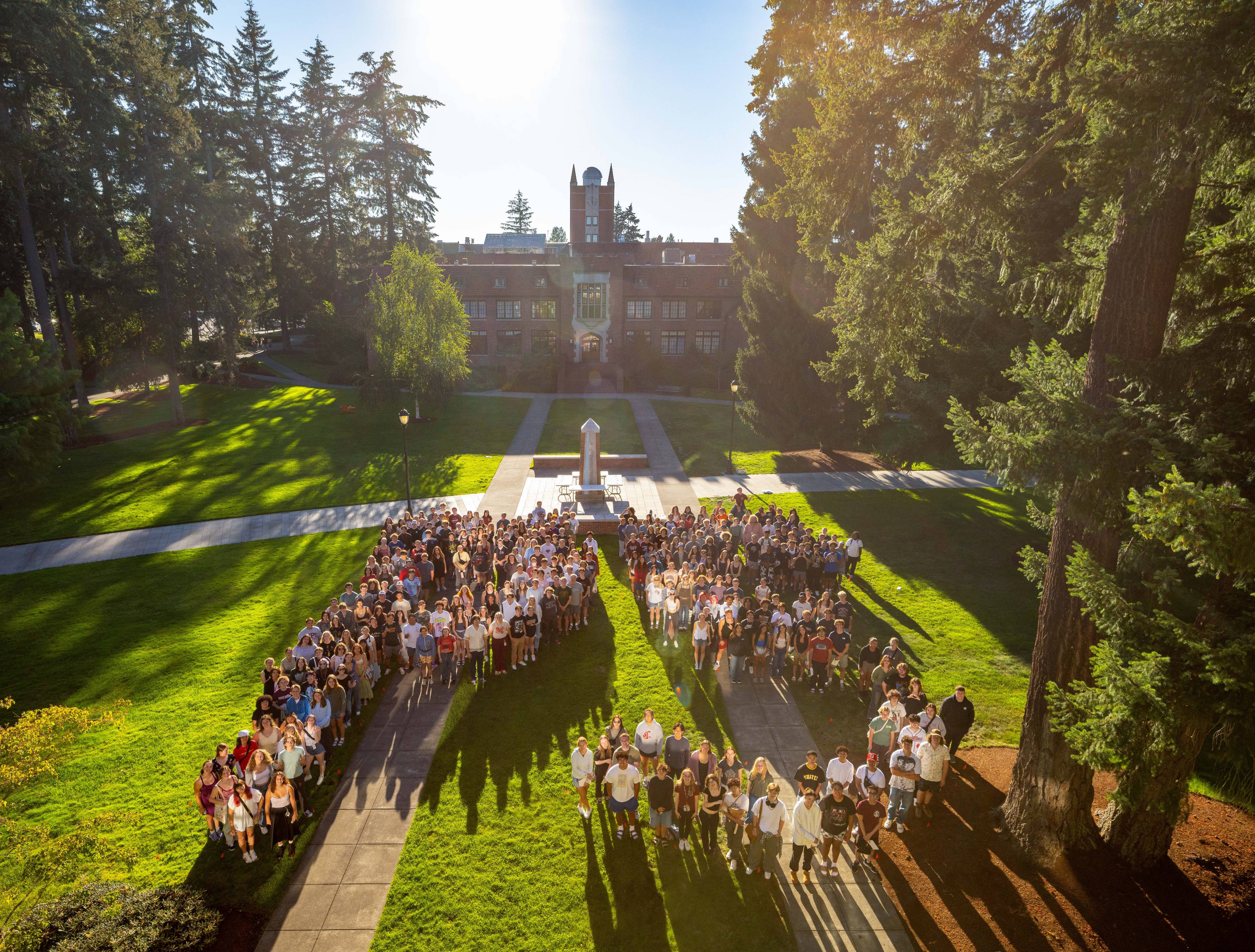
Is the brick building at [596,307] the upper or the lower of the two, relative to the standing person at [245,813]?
upper

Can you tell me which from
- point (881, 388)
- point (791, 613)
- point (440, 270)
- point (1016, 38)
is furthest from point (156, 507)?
point (1016, 38)

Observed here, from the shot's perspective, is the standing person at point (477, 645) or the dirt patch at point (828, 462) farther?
the dirt patch at point (828, 462)

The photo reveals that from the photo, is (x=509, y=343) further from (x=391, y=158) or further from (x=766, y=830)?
(x=766, y=830)

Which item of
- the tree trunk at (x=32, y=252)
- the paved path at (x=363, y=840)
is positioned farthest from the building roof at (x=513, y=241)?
the paved path at (x=363, y=840)

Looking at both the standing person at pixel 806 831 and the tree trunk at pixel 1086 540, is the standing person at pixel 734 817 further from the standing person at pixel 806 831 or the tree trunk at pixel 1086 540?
the tree trunk at pixel 1086 540

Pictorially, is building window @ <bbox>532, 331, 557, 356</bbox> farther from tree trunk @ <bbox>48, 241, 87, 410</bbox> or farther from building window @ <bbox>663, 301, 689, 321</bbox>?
tree trunk @ <bbox>48, 241, 87, 410</bbox>

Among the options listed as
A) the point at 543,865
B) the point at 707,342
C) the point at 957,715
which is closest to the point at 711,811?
the point at 543,865

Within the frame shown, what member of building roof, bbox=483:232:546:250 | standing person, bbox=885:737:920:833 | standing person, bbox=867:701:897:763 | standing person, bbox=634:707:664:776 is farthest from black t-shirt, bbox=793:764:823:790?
building roof, bbox=483:232:546:250
